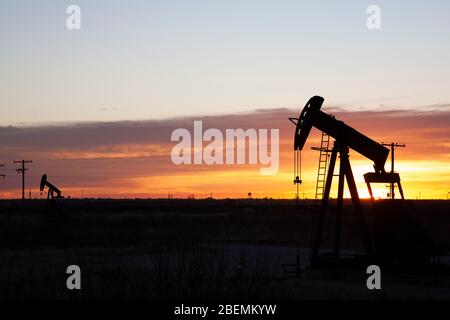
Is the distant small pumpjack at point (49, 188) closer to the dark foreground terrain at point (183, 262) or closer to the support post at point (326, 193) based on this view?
the dark foreground terrain at point (183, 262)

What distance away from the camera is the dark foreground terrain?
36.6ft

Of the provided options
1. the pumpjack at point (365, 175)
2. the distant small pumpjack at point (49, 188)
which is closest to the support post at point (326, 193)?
the pumpjack at point (365, 175)

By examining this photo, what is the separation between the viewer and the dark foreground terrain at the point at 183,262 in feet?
36.6

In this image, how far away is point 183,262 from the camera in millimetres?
10586

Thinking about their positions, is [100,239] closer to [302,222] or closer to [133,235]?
[133,235]

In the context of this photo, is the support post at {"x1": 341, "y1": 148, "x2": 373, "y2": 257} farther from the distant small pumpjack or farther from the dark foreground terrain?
the distant small pumpjack

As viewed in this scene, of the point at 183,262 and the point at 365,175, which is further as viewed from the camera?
the point at 365,175

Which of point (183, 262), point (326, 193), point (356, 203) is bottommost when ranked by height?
point (183, 262)

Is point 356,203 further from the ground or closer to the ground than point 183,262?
further from the ground

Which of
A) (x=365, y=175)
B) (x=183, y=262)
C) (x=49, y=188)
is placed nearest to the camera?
(x=183, y=262)

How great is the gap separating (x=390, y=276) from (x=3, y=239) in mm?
27377

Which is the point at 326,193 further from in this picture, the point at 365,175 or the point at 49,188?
the point at 49,188

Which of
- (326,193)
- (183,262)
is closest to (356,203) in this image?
(326,193)
